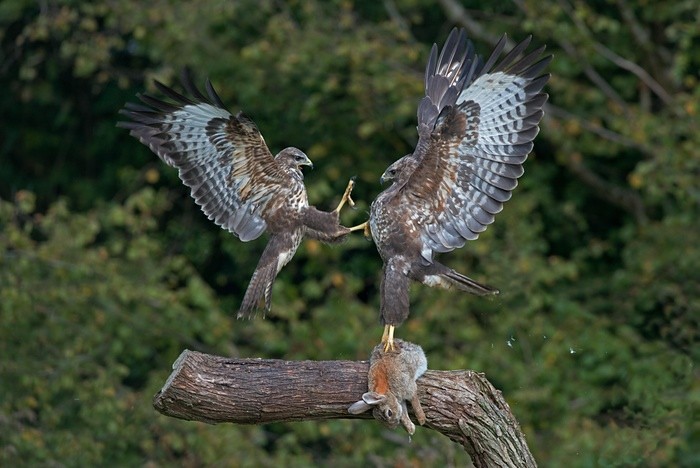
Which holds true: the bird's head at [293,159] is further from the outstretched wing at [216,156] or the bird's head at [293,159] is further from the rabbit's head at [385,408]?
the rabbit's head at [385,408]

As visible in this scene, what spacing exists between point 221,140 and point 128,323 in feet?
11.7

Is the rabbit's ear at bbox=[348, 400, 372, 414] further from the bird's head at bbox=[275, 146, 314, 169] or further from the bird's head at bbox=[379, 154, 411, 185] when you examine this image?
the bird's head at bbox=[275, 146, 314, 169]

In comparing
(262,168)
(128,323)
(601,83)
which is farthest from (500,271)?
(262,168)

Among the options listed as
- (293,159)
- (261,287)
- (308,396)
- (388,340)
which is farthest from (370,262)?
(308,396)

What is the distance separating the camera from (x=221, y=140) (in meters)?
6.07

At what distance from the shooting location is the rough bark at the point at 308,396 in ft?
17.0

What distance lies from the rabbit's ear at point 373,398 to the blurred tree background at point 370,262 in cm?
303

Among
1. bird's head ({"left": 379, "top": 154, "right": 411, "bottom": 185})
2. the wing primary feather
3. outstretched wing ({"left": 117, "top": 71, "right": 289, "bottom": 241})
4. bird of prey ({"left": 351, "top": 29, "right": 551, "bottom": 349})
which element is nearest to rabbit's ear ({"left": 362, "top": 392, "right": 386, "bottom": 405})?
bird of prey ({"left": 351, "top": 29, "right": 551, "bottom": 349})

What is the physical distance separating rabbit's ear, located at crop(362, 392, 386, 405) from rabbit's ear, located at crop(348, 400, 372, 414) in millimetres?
23

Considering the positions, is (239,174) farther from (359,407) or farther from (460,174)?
(359,407)

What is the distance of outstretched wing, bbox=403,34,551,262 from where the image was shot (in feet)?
19.0

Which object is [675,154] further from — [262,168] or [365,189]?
[262,168]

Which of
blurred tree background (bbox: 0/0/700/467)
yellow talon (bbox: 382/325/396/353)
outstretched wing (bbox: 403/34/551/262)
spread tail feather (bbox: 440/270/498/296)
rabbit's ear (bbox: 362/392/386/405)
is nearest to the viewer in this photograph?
rabbit's ear (bbox: 362/392/386/405)

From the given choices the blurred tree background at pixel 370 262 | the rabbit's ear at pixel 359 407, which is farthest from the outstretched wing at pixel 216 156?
the blurred tree background at pixel 370 262
